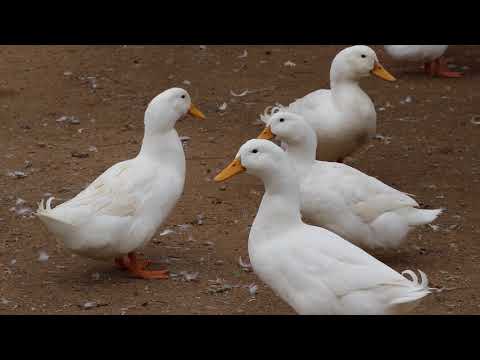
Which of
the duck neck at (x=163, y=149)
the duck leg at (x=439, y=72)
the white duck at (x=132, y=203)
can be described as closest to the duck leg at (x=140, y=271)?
the white duck at (x=132, y=203)

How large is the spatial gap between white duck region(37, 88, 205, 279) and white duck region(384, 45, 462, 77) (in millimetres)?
4324

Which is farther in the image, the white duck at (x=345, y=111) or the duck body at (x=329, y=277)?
the white duck at (x=345, y=111)

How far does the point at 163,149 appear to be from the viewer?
18.7ft

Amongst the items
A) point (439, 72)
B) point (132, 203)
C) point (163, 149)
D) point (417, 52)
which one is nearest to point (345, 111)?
point (163, 149)

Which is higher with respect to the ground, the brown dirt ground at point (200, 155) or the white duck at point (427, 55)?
the white duck at point (427, 55)

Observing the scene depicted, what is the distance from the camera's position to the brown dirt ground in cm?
547

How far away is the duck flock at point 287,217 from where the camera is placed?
14.5 ft

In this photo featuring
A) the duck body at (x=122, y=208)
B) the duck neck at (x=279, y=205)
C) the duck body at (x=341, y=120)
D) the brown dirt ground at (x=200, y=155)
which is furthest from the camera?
the duck body at (x=341, y=120)

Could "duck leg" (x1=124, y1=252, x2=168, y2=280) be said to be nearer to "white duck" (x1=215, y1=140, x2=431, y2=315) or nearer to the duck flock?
the duck flock

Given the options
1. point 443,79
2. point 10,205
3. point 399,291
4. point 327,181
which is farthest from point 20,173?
point 443,79

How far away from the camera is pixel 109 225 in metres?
5.35

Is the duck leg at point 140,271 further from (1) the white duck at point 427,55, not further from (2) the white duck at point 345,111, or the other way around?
(1) the white duck at point 427,55

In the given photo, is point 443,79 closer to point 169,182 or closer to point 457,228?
point 457,228

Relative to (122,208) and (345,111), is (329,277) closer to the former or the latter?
(122,208)
